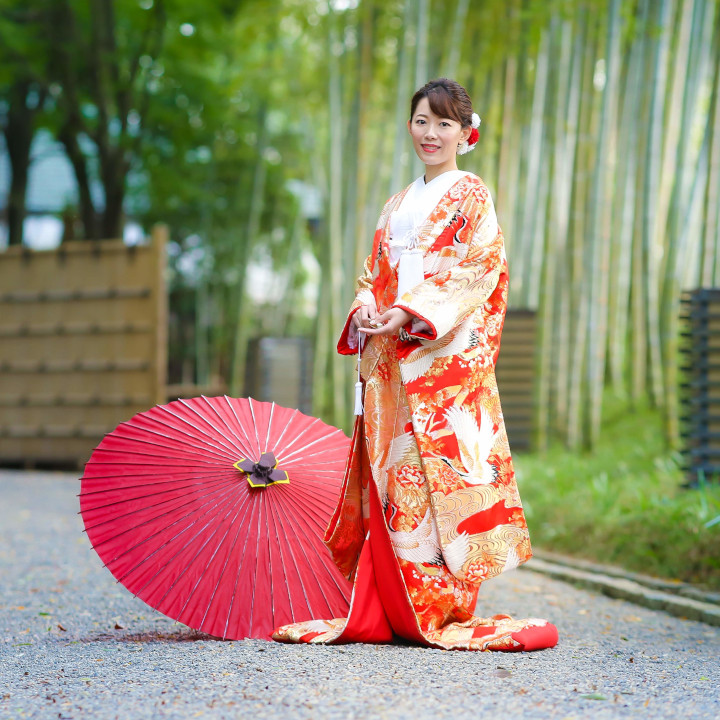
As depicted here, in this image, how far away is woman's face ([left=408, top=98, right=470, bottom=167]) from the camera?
2777mm

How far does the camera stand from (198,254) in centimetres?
1569

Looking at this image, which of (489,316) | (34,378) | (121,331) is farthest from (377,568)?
(34,378)

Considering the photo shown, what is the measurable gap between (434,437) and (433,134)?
863 millimetres

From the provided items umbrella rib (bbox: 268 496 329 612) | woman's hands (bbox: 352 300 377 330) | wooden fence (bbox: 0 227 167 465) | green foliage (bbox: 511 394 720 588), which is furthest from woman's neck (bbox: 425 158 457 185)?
wooden fence (bbox: 0 227 167 465)

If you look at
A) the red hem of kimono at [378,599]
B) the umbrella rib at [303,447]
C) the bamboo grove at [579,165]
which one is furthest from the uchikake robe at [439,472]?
the bamboo grove at [579,165]

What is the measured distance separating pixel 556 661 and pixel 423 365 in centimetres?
86

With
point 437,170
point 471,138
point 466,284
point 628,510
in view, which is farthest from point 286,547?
point 628,510

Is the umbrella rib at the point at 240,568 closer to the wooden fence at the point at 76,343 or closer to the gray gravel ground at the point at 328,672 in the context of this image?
the gray gravel ground at the point at 328,672

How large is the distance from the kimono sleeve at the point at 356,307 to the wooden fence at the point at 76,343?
554 cm

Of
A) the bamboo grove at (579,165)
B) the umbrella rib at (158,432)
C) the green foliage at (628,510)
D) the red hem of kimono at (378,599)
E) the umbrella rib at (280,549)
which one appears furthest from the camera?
the bamboo grove at (579,165)

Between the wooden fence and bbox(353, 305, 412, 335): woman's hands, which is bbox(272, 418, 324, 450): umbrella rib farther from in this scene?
the wooden fence

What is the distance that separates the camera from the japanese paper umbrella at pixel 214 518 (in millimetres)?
2689

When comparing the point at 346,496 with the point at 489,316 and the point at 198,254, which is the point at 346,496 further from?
the point at 198,254

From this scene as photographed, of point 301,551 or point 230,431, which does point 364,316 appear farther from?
point 301,551
